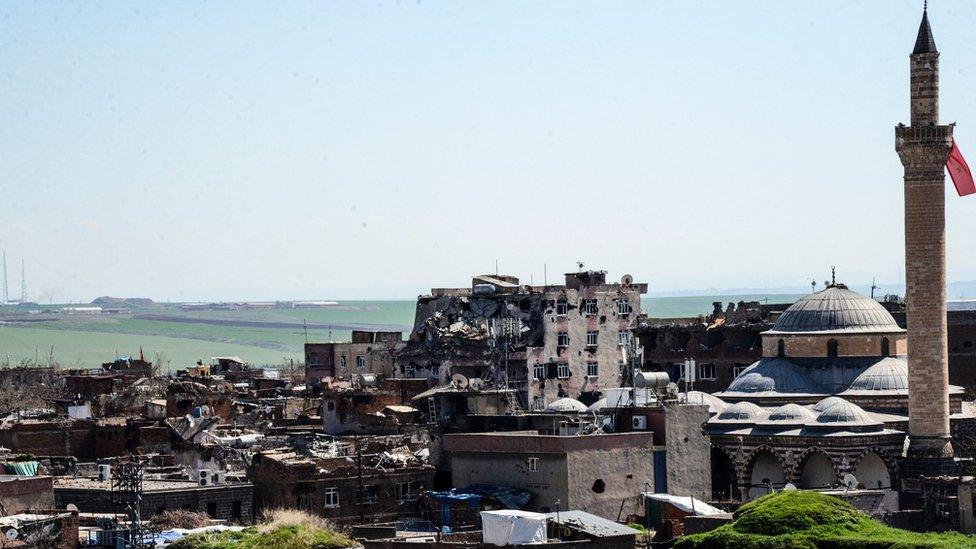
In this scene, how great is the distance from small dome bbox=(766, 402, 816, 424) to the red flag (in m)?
8.19

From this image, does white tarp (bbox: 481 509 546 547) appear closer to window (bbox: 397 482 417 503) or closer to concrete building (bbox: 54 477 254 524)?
window (bbox: 397 482 417 503)

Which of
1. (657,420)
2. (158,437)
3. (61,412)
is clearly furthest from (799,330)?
(61,412)

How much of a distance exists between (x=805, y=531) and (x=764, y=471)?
13967 millimetres

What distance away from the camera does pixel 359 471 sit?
5225 centimetres

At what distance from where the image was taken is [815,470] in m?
60.9

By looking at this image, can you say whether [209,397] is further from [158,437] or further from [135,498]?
[135,498]

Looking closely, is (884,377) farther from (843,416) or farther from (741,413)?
(843,416)

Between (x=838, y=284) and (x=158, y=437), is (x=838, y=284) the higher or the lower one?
the higher one

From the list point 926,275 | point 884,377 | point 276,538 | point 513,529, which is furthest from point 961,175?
point 276,538

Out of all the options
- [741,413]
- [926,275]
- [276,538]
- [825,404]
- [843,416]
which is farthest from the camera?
[741,413]

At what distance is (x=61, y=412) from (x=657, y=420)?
27.0 m

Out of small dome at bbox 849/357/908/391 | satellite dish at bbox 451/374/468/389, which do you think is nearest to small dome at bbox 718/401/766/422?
small dome at bbox 849/357/908/391

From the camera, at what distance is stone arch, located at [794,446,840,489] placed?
6031cm

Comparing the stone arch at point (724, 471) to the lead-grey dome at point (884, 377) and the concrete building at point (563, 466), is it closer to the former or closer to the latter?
the lead-grey dome at point (884, 377)
